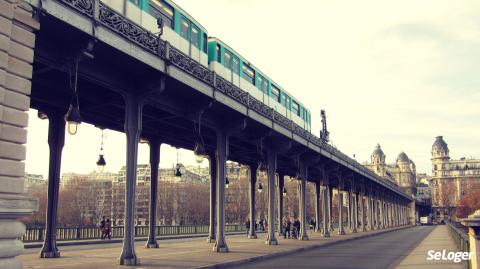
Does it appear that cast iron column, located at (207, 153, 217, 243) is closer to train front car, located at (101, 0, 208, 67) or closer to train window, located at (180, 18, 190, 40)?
train front car, located at (101, 0, 208, 67)

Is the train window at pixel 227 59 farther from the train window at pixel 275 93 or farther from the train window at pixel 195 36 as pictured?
the train window at pixel 275 93

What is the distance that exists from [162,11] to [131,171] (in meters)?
6.83

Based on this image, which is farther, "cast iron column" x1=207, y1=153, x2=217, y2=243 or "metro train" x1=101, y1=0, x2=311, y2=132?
"cast iron column" x1=207, y1=153, x2=217, y2=243

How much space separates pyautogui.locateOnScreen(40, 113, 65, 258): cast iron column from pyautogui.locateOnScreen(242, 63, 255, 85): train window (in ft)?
37.3

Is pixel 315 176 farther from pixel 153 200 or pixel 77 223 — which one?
pixel 77 223

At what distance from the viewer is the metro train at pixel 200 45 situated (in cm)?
1778

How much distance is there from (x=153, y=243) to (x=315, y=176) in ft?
96.5

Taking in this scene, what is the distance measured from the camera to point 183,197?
126375mm

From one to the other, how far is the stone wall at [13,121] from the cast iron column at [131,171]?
619cm

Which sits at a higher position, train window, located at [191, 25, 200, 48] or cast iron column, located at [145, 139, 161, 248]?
train window, located at [191, 25, 200, 48]

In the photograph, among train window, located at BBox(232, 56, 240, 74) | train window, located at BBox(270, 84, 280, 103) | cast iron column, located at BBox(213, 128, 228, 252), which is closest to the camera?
cast iron column, located at BBox(213, 128, 228, 252)

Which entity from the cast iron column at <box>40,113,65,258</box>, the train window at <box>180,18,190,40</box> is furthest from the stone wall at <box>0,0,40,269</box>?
the train window at <box>180,18,190,40</box>

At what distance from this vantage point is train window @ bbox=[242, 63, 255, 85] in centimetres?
2780

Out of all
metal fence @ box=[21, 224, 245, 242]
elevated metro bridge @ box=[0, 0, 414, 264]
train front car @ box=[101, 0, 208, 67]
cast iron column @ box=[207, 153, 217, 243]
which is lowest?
metal fence @ box=[21, 224, 245, 242]
